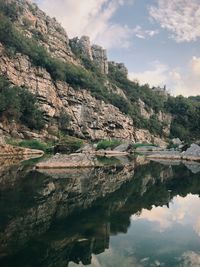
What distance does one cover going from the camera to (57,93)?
83938 millimetres

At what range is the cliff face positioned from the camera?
246ft

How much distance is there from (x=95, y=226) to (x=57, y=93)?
74820mm

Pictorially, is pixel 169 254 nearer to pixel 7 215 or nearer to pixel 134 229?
pixel 134 229

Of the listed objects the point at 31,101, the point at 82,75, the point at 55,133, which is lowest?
the point at 55,133

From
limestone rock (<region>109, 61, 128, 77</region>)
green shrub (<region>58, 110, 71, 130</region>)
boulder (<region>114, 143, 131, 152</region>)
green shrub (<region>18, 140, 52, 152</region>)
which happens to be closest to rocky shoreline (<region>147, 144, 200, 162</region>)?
boulder (<region>114, 143, 131, 152</region>)

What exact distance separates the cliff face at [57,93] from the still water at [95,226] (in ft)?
148

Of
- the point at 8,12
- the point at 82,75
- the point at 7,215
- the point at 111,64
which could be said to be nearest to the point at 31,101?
the point at 82,75

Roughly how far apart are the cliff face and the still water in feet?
148

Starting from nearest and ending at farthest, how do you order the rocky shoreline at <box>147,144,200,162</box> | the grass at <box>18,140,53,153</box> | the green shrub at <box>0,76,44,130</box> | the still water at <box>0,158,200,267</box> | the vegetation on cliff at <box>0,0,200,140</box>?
the still water at <box>0,158,200,267</box> → the rocky shoreline at <box>147,144,200,162</box> → the grass at <box>18,140,53,153</box> → the green shrub at <box>0,76,44,130</box> → the vegetation on cliff at <box>0,0,200,140</box>

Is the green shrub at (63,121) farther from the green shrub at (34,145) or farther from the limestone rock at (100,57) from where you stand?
the limestone rock at (100,57)

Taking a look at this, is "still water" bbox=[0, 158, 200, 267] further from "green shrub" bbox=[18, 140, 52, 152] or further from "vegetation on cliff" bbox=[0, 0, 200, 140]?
"vegetation on cliff" bbox=[0, 0, 200, 140]

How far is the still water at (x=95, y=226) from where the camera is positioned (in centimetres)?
837

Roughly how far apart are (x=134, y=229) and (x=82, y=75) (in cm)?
8299

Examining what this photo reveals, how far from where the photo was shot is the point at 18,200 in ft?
47.8
